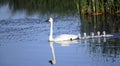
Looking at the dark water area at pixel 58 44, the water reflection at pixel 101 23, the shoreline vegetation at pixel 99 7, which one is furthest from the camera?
the shoreline vegetation at pixel 99 7

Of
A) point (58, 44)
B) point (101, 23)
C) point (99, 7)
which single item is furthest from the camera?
point (99, 7)

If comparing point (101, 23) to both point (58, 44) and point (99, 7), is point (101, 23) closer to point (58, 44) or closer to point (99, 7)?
point (99, 7)

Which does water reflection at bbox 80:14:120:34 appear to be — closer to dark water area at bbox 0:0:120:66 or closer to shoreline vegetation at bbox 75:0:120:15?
dark water area at bbox 0:0:120:66

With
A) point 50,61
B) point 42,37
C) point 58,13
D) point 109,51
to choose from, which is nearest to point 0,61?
point 50,61

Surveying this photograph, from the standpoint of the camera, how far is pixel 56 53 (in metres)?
19.7

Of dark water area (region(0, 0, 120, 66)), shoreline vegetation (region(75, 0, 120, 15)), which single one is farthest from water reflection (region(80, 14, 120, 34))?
shoreline vegetation (region(75, 0, 120, 15))

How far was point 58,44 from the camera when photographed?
867 inches

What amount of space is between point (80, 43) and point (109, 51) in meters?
2.89

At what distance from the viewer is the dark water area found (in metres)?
18.0

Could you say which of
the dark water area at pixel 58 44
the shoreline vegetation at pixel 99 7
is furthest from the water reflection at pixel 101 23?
the shoreline vegetation at pixel 99 7

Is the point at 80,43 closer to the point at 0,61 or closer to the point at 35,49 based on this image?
the point at 35,49

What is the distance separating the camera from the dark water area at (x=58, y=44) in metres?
18.0

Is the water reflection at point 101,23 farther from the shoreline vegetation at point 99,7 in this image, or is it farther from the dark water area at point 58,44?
the shoreline vegetation at point 99,7

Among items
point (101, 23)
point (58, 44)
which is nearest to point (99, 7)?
point (101, 23)
